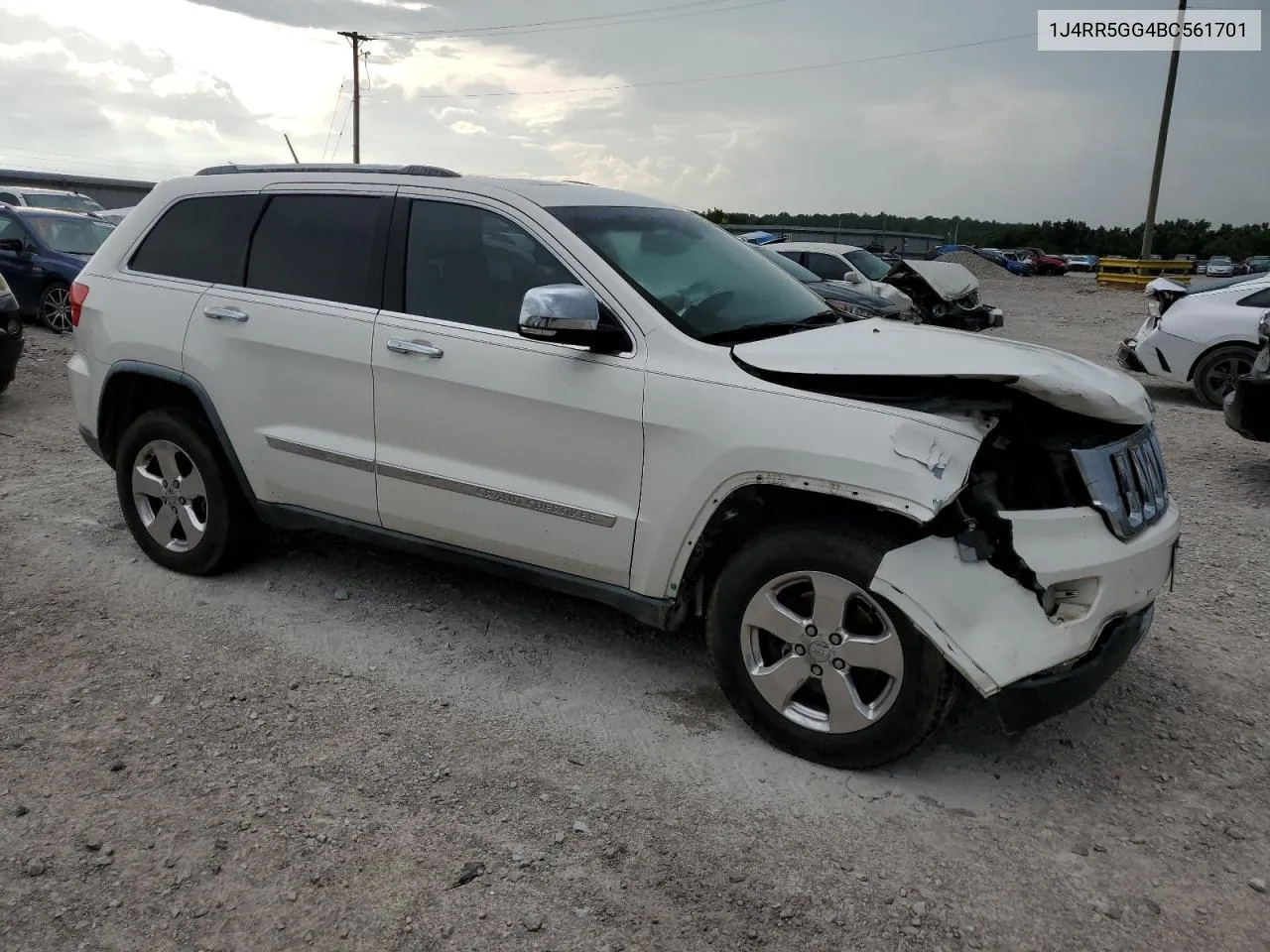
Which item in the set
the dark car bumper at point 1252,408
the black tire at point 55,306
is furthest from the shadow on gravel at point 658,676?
the black tire at point 55,306

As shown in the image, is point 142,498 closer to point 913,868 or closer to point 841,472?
point 841,472

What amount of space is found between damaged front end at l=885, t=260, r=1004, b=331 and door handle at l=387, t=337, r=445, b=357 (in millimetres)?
9915

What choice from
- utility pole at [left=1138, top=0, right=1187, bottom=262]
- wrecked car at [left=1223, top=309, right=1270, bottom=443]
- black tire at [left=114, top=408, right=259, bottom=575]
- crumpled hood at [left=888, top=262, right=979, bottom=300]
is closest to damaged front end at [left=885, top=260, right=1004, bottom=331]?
crumpled hood at [left=888, top=262, right=979, bottom=300]

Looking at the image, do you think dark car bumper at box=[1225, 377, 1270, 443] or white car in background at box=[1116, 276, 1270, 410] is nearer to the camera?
dark car bumper at box=[1225, 377, 1270, 443]

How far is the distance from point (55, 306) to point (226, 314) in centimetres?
967

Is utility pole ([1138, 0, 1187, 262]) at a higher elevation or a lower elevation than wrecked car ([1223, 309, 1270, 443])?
higher

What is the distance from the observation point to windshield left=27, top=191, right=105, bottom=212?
18.4m

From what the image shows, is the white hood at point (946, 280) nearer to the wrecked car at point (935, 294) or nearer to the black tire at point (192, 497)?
the wrecked car at point (935, 294)

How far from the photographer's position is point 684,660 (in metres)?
4.22

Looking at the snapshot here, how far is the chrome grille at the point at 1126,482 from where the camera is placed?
3.16 metres

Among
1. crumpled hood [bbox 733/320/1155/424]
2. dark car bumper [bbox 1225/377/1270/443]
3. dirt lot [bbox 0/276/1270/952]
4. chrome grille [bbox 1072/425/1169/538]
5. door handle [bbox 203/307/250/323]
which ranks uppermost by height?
crumpled hood [bbox 733/320/1155/424]

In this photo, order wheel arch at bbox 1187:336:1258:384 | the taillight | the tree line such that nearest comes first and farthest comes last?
the taillight < wheel arch at bbox 1187:336:1258:384 < the tree line

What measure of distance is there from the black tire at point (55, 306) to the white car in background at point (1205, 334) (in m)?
12.3

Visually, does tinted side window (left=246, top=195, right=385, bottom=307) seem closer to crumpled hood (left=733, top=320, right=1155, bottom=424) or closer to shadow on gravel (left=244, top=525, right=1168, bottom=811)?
shadow on gravel (left=244, top=525, right=1168, bottom=811)
